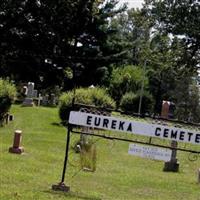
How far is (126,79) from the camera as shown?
50656mm

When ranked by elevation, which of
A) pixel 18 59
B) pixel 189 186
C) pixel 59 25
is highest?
pixel 59 25

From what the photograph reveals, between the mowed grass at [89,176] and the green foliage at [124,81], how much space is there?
2699 centimetres

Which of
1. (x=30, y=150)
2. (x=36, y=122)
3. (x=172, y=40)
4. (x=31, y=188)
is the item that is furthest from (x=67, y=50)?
(x=31, y=188)

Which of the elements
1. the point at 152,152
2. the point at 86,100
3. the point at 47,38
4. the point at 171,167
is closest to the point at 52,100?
the point at 47,38

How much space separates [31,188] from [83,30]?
127 feet

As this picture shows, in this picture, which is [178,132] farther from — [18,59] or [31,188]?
[18,59]

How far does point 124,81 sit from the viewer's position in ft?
165

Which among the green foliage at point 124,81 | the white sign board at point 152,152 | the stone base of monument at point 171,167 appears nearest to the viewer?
the white sign board at point 152,152

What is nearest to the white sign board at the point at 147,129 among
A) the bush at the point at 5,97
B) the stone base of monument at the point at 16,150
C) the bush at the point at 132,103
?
the stone base of monument at the point at 16,150

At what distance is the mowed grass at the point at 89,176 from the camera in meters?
10.1

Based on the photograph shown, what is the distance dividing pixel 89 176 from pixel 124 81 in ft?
125

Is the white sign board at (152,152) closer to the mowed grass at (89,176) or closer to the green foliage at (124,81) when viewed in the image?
the mowed grass at (89,176)

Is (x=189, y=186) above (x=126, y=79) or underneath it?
underneath

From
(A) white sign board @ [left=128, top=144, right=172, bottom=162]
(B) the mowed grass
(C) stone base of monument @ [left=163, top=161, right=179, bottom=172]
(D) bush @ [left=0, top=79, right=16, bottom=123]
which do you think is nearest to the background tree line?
(D) bush @ [left=0, top=79, right=16, bottom=123]
